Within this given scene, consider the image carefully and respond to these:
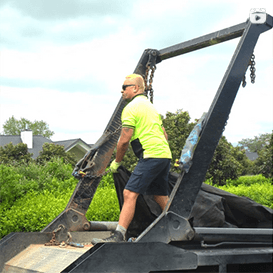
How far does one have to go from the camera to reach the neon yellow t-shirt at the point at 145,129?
353cm

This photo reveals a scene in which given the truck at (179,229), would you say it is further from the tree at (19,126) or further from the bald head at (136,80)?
the tree at (19,126)

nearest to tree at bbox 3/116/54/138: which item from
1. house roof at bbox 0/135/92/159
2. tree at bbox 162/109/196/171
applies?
house roof at bbox 0/135/92/159

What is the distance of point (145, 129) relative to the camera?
3592mm

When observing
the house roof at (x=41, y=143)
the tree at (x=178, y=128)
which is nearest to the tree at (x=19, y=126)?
the house roof at (x=41, y=143)

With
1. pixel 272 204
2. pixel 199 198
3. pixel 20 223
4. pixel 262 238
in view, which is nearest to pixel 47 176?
pixel 20 223

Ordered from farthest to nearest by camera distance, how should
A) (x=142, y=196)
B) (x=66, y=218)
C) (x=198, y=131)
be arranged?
(x=66, y=218) → (x=142, y=196) → (x=198, y=131)

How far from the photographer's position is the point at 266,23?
329 centimetres

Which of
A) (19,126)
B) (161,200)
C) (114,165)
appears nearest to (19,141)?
(19,126)

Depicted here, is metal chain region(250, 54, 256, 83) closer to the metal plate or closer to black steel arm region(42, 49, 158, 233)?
black steel arm region(42, 49, 158, 233)

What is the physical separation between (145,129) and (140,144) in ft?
0.50

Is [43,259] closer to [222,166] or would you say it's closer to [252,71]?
[252,71]

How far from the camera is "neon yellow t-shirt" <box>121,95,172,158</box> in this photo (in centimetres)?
353

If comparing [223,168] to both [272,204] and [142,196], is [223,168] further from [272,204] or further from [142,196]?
[142,196]

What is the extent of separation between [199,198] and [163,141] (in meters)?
0.65
